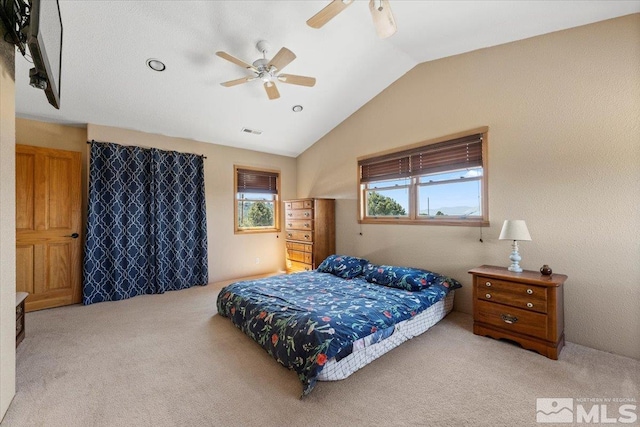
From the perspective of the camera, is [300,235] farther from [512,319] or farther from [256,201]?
[512,319]

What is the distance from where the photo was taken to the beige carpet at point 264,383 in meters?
1.70

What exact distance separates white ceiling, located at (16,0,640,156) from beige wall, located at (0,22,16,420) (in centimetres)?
118

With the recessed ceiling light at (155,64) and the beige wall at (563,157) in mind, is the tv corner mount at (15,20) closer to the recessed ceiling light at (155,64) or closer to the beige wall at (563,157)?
the recessed ceiling light at (155,64)

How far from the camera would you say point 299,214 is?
5090 mm

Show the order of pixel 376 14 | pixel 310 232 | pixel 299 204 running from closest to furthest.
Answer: pixel 376 14, pixel 310 232, pixel 299 204

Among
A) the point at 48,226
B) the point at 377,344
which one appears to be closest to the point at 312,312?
the point at 377,344

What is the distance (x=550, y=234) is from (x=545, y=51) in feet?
6.08

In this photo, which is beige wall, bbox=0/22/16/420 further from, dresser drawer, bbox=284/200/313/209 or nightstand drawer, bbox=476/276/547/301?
nightstand drawer, bbox=476/276/547/301

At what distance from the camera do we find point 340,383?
6.63 ft

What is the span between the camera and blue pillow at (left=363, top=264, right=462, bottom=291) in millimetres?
3139

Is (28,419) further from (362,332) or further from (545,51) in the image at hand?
(545,51)

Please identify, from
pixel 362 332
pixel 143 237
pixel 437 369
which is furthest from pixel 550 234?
pixel 143 237

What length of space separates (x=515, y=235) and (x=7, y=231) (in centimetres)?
402

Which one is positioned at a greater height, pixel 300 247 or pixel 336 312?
pixel 300 247
